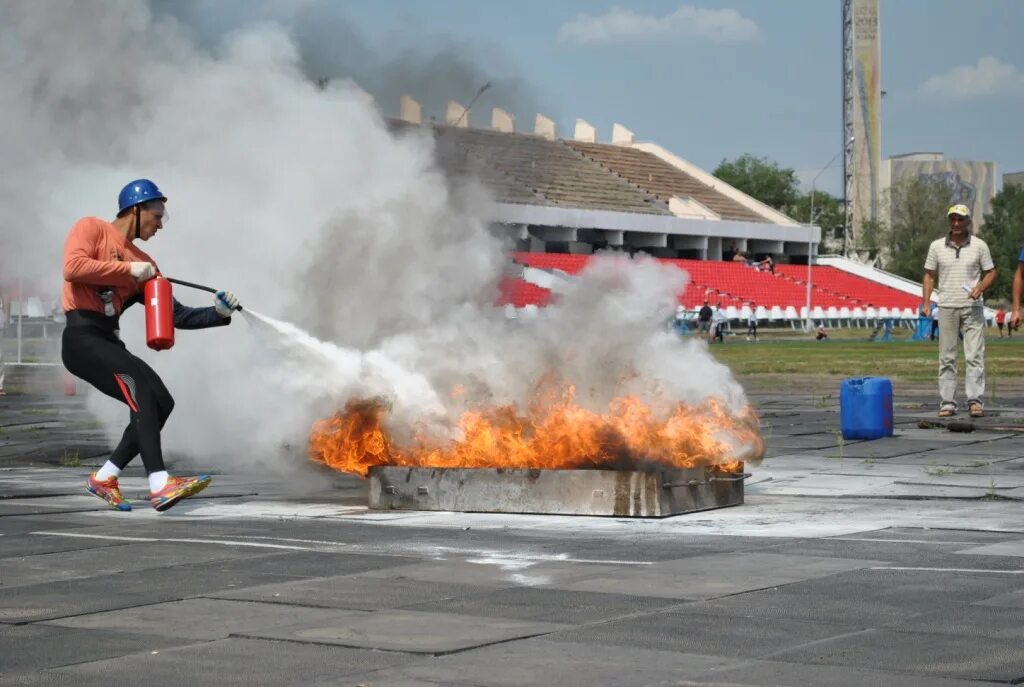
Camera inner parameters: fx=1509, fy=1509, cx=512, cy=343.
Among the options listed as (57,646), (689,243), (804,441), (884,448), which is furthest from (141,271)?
(689,243)

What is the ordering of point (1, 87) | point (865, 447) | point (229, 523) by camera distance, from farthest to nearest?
point (865, 447)
point (1, 87)
point (229, 523)

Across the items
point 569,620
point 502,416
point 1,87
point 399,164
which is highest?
point 1,87

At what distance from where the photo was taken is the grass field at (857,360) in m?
30.5

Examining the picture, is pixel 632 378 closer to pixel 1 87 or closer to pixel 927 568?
pixel 927 568

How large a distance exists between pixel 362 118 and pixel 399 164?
655 millimetres

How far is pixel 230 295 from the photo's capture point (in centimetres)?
1054

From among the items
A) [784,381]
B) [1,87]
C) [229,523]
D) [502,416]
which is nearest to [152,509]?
[229,523]

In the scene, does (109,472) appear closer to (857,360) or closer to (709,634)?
(709,634)

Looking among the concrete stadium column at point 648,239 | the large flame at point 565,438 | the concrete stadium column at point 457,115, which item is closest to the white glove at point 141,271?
the large flame at point 565,438

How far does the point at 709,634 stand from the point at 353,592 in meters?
1.81

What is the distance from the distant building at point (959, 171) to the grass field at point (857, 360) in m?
99.2

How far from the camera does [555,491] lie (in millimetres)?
9773

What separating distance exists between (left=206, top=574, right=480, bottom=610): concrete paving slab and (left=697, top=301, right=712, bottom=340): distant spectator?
48.9 metres

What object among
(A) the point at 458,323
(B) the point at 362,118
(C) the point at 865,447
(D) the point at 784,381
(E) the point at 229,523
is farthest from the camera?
(D) the point at 784,381
